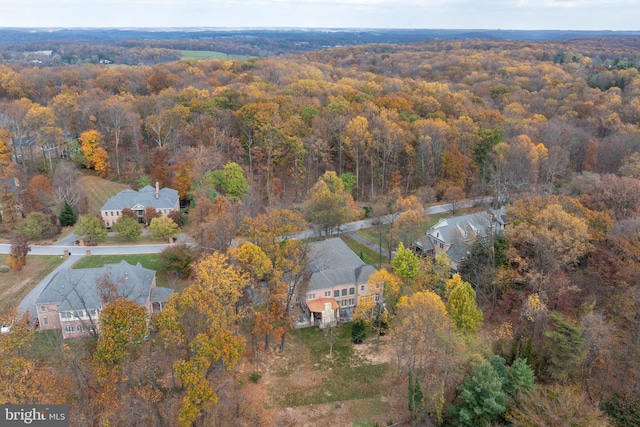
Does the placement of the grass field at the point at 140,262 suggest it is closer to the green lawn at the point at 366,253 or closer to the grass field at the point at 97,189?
the grass field at the point at 97,189

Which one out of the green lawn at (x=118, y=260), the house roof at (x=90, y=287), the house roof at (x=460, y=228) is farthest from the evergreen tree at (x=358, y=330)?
the green lawn at (x=118, y=260)

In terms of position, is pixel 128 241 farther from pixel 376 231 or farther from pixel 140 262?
pixel 376 231

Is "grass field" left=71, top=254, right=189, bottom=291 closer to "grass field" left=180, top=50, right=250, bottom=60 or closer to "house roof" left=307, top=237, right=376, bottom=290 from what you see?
"house roof" left=307, top=237, right=376, bottom=290

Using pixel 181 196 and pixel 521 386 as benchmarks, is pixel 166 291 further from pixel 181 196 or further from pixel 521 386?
pixel 521 386

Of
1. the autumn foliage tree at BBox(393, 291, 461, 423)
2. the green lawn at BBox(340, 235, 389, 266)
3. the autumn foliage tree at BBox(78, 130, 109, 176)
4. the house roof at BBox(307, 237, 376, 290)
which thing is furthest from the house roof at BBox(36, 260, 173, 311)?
the autumn foliage tree at BBox(78, 130, 109, 176)

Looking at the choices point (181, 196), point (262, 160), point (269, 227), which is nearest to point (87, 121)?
point (181, 196)

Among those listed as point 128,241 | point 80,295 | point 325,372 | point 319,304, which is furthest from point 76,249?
point 325,372
